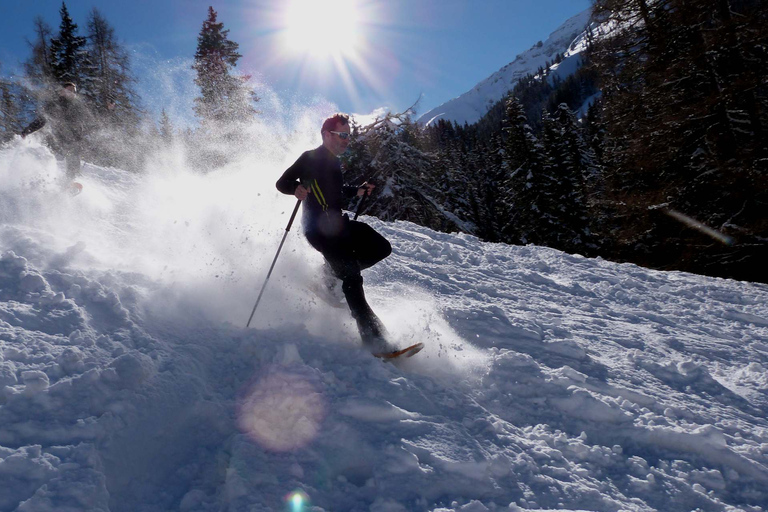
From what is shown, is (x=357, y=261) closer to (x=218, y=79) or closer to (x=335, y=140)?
(x=335, y=140)

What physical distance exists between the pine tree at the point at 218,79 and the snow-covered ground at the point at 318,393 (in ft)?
78.8

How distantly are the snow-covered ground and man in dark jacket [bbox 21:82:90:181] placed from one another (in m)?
3.26

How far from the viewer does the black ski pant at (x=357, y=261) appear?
4.14 metres

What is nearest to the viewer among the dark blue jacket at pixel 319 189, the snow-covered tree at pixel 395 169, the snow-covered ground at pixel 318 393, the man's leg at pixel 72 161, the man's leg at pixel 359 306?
the snow-covered ground at pixel 318 393

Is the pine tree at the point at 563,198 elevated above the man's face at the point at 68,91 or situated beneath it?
situated beneath

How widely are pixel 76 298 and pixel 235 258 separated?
1.99 metres

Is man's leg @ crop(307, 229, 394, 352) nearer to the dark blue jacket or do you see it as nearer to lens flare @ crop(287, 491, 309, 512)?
the dark blue jacket

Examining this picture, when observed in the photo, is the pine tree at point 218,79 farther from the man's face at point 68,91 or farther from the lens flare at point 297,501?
the lens flare at point 297,501

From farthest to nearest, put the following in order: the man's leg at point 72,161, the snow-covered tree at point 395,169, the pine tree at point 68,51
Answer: the pine tree at point 68,51, the snow-covered tree at point 395,169, the man's leg at point 72,161

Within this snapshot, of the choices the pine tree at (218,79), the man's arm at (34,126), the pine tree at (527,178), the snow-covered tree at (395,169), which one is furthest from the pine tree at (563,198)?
the man's arm at (34,126)

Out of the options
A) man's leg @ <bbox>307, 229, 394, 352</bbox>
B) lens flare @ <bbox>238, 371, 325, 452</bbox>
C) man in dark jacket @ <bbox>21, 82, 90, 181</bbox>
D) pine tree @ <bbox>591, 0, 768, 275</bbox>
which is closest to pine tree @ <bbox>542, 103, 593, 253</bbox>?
pine tree @ <bbox>591, 0, 768, 275</bbox>

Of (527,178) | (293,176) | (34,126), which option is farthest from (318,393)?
(527,178)

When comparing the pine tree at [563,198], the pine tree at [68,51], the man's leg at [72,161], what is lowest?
the pine tree at [563,198]

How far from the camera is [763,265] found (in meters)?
11.6
